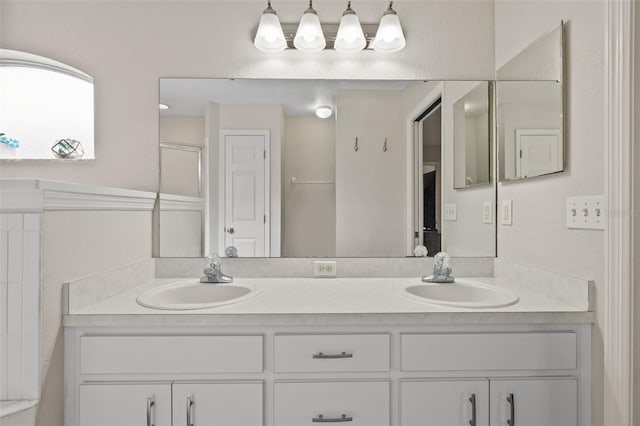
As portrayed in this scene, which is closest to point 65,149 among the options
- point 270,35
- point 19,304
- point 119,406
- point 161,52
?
point 161,52

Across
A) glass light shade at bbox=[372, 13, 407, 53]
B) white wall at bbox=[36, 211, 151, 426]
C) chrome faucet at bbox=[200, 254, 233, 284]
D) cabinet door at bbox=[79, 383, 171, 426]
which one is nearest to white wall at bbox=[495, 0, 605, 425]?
glass light shade at bbox=[372, 13, 407, 53]

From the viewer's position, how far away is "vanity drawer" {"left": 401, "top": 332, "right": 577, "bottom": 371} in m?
1.21

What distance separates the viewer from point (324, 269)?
70.7 inches

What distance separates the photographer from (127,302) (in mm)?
1322

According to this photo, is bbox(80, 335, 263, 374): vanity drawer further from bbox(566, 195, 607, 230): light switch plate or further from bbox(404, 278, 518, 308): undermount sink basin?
bbox(566, 195, 607, 230): light switch plate

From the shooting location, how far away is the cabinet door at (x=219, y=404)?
3.87 feet

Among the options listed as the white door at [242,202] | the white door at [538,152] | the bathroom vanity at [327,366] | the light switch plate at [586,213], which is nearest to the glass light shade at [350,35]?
the white door at [242,202]

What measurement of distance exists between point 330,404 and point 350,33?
5.13 ft

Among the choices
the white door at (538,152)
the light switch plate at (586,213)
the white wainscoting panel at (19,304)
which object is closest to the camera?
the white wainscoting panel at (19,304)

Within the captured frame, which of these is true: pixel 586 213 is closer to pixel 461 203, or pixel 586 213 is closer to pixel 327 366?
pixel 461 203

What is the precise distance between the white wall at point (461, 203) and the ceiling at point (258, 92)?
0.83 ft

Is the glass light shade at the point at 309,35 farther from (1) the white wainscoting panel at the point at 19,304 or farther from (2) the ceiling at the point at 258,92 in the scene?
(1) the white wainscoting panel at the point at 19,304

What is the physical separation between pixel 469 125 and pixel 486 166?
221 mm

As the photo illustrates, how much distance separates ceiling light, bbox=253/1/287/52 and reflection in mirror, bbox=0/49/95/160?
871mm
